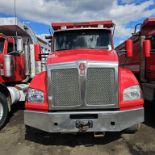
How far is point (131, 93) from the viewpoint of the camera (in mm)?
4980

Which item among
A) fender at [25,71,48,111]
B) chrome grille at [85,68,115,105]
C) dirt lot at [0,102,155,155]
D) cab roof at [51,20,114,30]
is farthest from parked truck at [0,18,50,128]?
chrome grille at [85,68,115,105]

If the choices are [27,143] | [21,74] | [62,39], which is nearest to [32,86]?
[27,143]

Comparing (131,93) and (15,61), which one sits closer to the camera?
(131,93)

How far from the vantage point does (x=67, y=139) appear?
5.59 m

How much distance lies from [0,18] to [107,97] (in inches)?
186

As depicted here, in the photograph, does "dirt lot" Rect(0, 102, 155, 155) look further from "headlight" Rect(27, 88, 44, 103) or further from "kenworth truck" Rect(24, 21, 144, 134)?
"headlight" Rect(27, 88, 44, 103)

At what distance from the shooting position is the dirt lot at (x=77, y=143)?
4910 millimetres

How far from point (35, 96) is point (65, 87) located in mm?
625

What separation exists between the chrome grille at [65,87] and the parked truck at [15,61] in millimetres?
2038

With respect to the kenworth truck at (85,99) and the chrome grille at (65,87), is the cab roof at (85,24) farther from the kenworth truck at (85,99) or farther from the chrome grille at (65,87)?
the chrome grille at (65,87)

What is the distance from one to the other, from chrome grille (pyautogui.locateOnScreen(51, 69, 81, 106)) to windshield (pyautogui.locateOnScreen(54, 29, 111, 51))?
1.71m

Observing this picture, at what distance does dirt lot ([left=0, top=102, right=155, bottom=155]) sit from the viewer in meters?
4.91

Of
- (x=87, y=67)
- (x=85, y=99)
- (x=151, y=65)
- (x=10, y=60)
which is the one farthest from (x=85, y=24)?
(x=85, y=99)

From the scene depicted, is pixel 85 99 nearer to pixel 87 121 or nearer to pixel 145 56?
pixel 87 121
